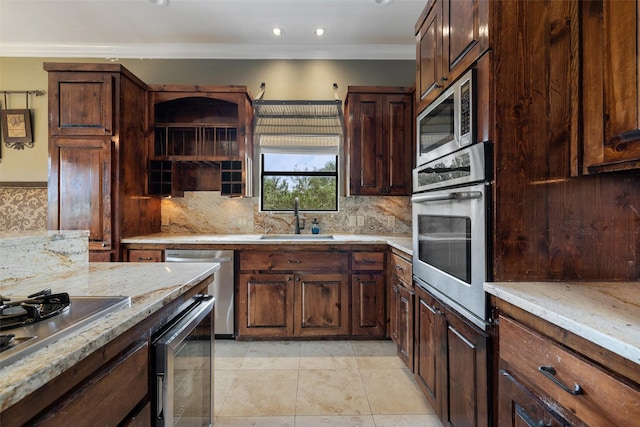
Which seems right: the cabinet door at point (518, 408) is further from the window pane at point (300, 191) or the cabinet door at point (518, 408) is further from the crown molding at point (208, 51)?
the crown molding at point (208, 51)

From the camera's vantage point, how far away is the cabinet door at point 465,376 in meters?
1.22

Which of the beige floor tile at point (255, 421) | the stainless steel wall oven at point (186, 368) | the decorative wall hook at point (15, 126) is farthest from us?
the decorative wall hook at point (15, 126)

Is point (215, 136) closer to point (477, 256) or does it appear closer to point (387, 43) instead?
point (387, 43)

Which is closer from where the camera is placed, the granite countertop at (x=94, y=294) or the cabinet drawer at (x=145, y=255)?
the granite countertop at (x=94, y=294)

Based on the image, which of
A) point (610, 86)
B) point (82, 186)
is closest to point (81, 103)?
point (82, 186)

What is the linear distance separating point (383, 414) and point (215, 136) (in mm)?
2899

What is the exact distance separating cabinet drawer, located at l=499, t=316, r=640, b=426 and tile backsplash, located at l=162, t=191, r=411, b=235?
7.83 feet

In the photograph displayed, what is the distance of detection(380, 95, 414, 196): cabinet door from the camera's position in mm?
3037

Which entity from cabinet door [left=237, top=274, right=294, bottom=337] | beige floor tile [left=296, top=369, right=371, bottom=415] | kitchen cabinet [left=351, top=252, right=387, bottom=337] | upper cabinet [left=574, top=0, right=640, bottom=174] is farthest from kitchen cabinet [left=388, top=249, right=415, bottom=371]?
upper cabinet [left=574, top=0, right=640, bottom=174]

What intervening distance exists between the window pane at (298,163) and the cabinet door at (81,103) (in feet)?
5.10

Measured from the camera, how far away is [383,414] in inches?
72.4

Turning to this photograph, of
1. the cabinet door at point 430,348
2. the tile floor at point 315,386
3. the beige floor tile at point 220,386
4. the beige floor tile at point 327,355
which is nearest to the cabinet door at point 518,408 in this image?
the cabinet door at point 430,348

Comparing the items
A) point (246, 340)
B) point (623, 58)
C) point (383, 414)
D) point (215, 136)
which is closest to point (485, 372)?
point (383, 414)

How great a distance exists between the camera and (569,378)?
83 centimetres
